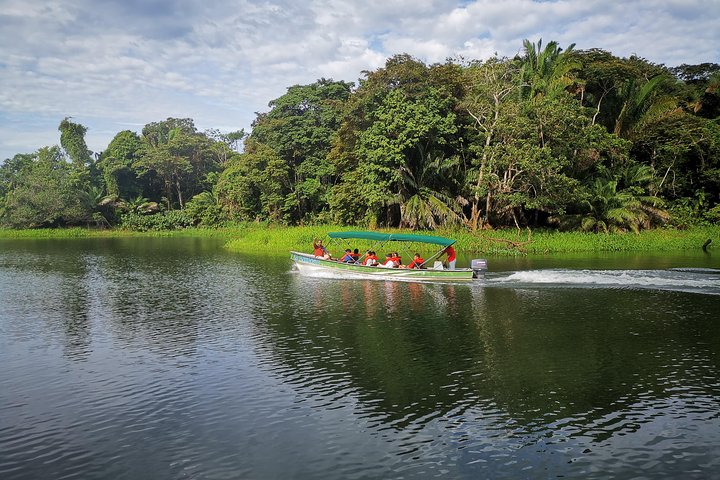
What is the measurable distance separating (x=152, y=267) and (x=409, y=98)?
910 inches

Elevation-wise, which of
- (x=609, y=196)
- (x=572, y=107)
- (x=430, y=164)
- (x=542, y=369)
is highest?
(x=572, y=107)

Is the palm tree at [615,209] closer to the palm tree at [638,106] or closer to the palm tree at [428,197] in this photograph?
the palm tree at [638,106]

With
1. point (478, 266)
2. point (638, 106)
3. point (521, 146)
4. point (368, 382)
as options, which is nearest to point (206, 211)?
point (521, 146)

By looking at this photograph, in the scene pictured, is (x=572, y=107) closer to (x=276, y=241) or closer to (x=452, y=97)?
(x=452, y=97)

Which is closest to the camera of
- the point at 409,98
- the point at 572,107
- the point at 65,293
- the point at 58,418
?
the point at 58,418

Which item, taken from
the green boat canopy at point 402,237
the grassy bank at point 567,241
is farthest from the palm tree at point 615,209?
the green boat canopy at point 402,237

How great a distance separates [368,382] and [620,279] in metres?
16.2

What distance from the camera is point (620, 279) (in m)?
23.8

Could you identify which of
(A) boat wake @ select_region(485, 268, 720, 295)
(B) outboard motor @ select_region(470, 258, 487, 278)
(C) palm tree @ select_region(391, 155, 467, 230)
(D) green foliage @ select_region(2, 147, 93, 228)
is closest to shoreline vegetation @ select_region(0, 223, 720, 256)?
(C) palm tree @ select_region(391, 155, 467, 230)

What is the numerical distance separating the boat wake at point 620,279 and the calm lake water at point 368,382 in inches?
6.7

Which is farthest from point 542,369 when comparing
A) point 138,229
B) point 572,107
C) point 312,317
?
point 138,229

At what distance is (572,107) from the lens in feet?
127

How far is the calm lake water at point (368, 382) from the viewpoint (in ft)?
28.6

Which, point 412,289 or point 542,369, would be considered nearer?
point 542,369
